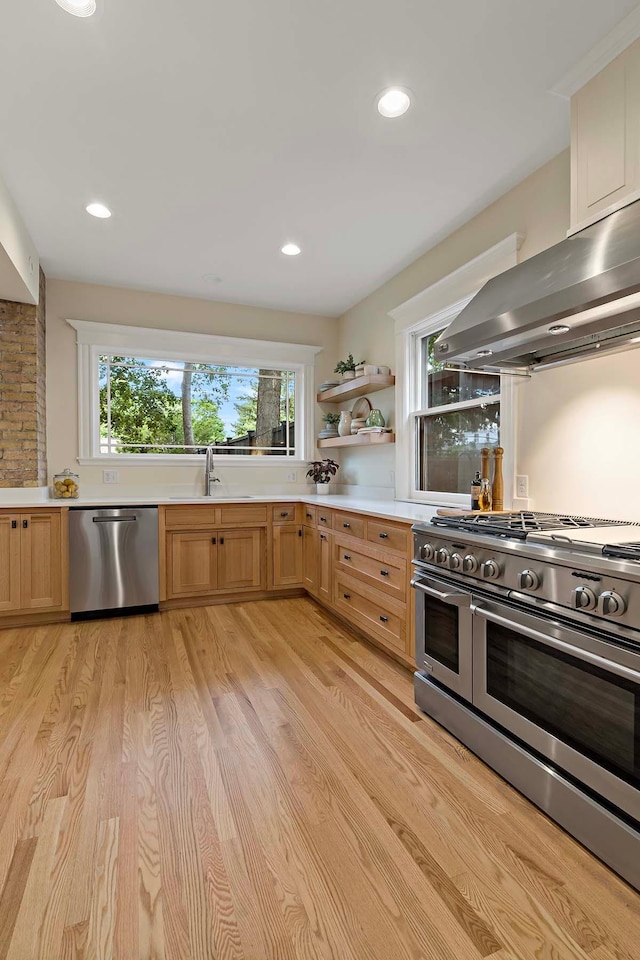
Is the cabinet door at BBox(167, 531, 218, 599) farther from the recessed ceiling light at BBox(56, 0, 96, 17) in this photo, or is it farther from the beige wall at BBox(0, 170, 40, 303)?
the recessed ceiling light at BBox(56, 0, 96, 17)

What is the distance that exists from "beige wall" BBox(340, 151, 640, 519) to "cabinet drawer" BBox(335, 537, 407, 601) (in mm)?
826

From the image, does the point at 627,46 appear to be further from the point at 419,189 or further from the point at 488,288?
the point at 419,189

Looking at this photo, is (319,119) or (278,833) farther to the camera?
(319,119)

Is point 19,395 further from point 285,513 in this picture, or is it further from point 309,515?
point 309,515

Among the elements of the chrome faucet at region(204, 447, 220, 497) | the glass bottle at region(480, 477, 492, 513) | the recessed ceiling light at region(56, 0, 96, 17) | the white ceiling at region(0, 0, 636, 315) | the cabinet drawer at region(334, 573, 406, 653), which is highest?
the white ceiling at region(0, 0, 636, 315)

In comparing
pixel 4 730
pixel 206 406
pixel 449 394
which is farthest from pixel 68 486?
pixel 449 394

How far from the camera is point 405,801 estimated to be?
1.63 metres

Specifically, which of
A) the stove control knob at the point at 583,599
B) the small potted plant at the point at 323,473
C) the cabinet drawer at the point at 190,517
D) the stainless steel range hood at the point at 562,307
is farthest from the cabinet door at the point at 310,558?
the stove control knob at the point at 583,599

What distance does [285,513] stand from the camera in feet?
13.5

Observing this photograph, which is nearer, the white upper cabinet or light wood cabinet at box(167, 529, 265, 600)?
the white upper cabinet

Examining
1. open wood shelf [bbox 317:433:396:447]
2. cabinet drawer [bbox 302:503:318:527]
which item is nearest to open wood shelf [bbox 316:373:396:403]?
open wood shelf [bbox 317:433:396:447]

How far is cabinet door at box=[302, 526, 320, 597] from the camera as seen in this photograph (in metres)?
3.85

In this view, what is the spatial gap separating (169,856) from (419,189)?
3.22m

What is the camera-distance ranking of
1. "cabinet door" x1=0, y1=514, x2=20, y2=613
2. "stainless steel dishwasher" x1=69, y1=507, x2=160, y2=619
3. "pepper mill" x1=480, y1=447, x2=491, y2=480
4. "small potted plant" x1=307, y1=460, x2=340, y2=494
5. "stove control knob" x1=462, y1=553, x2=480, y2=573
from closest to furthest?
"stove control knob" x1=462, y1=553, x2=480, y2=573 → "pepper mill" x1=480, y1=447, x2=491, y2=480 → "cabinet door" x1=0, y1=514, x2=20, y2=613 → "stainless steel dishwasher" x1=69, y1=507, x2=160, y2=619 → "small potted plant" x1=307, y1=460, x2=340, y2=494
